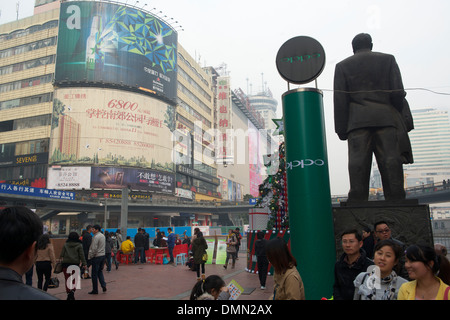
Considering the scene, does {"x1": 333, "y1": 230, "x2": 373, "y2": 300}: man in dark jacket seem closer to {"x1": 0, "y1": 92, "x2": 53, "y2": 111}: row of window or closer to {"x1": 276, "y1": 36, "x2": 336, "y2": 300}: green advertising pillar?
{"x1": 276, "y1": 36, "x2": 336, "y2": 300}: green advertising pillar

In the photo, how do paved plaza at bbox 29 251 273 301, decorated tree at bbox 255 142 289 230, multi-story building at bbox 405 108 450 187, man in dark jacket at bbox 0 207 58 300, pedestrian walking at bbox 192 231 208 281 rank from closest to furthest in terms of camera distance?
man in dark jacket at bbox 0 207 58 300 → paved plaza at bbox 29 251 273 301 → pedestrian walking at bbox 192 231 208 281 → decorated tree at bbox 255 142 289 230 → multi-story building at bbox 405 108 450 187

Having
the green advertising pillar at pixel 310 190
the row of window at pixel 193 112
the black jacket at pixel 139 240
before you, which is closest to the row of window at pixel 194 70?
the row of window at pixel 193 112

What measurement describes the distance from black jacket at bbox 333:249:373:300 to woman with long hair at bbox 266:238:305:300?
13.8 inches

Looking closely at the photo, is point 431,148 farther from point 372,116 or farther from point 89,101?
point 372,116

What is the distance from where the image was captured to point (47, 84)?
50.2 meters

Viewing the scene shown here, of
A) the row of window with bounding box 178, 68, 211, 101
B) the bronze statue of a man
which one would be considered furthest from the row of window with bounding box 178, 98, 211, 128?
the bronze statue of a man

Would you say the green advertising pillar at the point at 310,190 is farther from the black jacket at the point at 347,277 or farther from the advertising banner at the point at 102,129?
the advertising banner at the point at 102,129

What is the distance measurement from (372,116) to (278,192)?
567cm

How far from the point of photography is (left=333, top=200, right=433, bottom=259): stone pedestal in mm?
A: 5742

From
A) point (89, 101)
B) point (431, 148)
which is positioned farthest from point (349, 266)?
point (431, 148)

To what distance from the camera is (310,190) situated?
19.2 ft

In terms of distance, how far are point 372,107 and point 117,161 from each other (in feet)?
152
